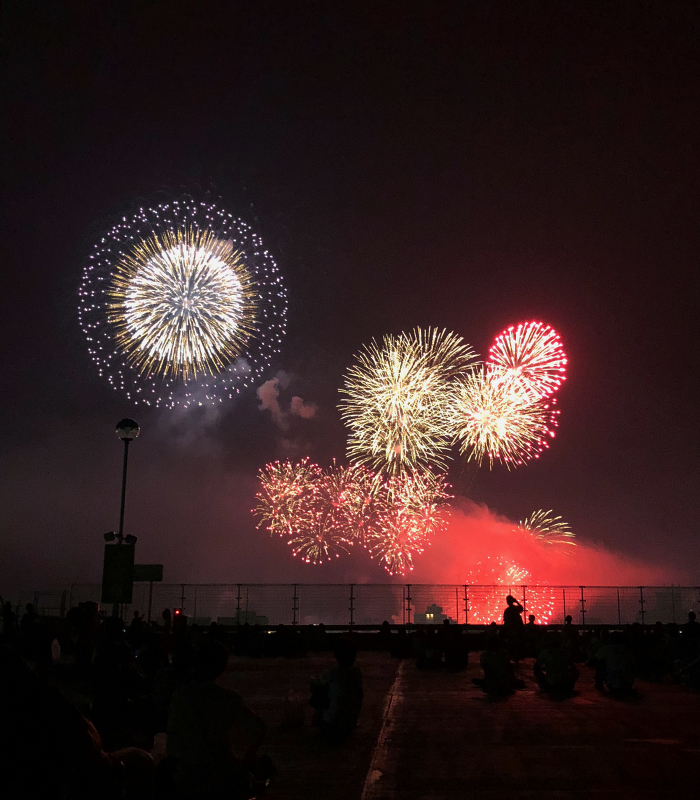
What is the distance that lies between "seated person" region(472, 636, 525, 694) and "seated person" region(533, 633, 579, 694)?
19.4 inches

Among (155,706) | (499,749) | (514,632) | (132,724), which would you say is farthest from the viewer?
(514,632)

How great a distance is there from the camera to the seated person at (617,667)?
44.7 ft

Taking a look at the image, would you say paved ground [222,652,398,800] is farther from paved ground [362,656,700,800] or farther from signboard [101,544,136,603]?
signboard [101,544,136,603]

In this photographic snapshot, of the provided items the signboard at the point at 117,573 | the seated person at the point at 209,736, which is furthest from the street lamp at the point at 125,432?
the seated person at the point at 209,736

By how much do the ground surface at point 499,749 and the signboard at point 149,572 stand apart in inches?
243

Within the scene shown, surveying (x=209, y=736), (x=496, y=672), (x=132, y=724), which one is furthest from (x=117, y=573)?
(x=209, y=736)

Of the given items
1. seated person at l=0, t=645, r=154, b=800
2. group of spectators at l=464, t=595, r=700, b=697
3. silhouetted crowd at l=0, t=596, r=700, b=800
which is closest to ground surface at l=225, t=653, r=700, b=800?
group of spectators at l=464, t=595, r=700, b=697

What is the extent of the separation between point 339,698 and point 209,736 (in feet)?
15.5

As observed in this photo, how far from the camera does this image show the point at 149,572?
20.0 meters

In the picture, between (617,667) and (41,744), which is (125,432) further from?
(41,744)

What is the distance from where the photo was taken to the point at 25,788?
135 inches

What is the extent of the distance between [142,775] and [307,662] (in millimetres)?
17992

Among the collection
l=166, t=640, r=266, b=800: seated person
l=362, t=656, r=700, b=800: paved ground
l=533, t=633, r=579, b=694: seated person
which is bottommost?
l=362, t=656, r=700, b=800: paved ground

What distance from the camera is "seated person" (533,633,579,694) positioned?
13.8 m
